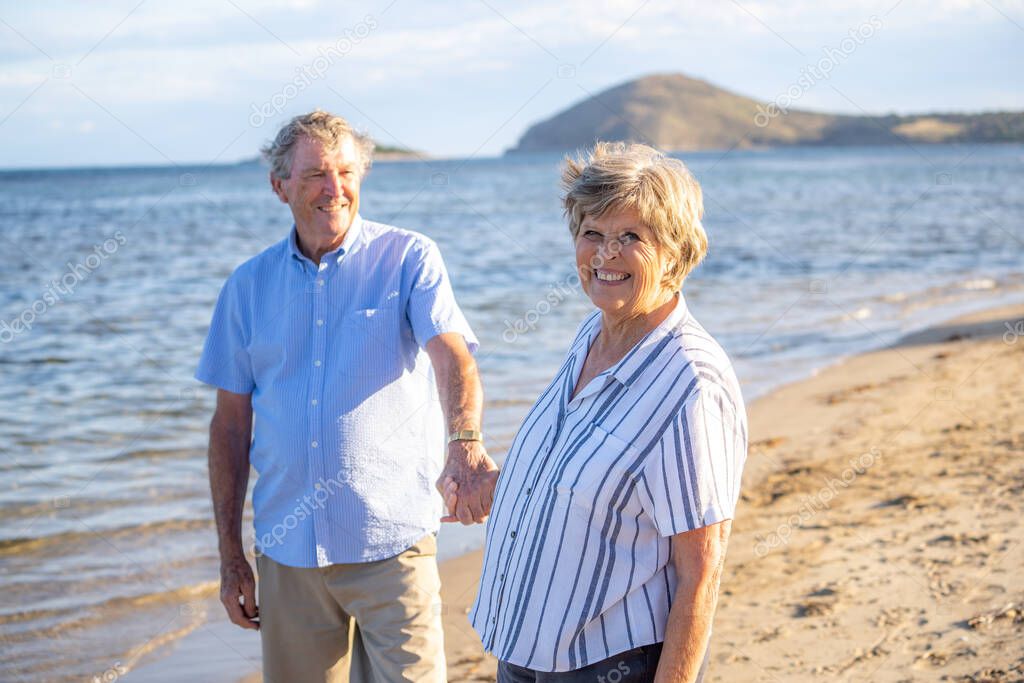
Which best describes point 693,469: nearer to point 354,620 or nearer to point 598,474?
point 598,474

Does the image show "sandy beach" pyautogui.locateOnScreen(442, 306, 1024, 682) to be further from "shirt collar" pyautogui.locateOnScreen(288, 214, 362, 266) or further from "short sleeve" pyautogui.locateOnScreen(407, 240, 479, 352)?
"shirt collar" pyautogui.locateOnScreen(288, 214, 362, 266)

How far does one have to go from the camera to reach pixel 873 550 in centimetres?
481

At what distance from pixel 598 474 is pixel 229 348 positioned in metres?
1.50

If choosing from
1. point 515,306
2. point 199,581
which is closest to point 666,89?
point 515,306

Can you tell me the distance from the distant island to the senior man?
116491 mm

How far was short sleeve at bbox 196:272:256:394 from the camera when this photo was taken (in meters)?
2.94

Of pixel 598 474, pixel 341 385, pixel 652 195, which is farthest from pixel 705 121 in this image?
pixel 598 474

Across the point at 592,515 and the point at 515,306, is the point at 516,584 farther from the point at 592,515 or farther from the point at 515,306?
the point at 515,306

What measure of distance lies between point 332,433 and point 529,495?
3.03ft

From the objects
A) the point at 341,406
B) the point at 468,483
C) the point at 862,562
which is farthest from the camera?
the point at 862,562

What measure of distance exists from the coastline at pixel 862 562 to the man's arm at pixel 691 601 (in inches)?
83.0

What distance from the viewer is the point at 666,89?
138500mm

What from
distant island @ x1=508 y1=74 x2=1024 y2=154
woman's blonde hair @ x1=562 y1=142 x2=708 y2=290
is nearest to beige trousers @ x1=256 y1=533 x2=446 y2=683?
woman's blonde hair @ x1=562 y1=142 x2=708 y2=290

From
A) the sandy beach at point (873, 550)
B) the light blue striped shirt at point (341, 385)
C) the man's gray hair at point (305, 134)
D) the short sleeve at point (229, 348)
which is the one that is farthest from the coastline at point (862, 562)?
the man's gray hair at point (305, 134)
